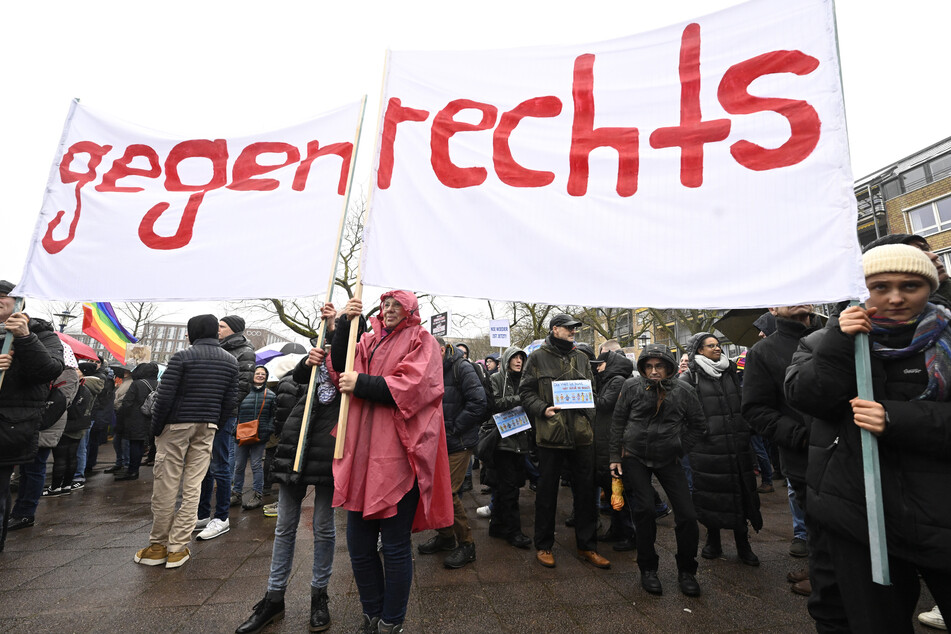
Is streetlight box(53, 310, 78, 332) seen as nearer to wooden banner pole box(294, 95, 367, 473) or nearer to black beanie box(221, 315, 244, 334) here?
black beanie box(221, 315, 244, 334)

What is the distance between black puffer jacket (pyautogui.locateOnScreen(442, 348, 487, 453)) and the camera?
4.03 m

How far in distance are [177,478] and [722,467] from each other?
4617 mm

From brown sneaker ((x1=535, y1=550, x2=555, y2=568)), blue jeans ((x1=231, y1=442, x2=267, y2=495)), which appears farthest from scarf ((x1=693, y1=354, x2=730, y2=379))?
blue jeans ((x1=231, y1=442, x2=267, y2=495))

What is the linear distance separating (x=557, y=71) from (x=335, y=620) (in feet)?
11.9

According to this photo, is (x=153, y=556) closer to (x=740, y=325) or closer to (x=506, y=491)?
(x=506, y=491)

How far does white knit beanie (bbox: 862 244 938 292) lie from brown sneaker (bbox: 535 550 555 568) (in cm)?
299

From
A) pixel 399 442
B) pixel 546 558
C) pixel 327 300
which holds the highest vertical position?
pixel 327 300

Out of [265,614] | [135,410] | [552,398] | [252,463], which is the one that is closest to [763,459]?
[552,398]

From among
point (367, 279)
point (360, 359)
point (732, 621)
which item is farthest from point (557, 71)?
point (732, 621)

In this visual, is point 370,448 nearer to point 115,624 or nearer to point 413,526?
point 413,526

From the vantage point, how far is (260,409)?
5.86 metres

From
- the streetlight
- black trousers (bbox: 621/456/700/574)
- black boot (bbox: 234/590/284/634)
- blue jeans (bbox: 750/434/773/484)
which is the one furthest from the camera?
the streetlight

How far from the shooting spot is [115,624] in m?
2.71

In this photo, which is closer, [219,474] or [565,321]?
[565,321]
